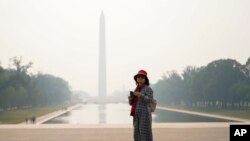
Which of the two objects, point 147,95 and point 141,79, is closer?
point 147,95

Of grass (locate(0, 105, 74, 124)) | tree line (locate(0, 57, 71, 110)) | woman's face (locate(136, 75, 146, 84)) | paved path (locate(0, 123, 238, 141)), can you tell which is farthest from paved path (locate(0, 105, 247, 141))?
tree line (locate(0, 57, 71, 110))

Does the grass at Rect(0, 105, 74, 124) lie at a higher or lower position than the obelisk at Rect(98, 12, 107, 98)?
lower

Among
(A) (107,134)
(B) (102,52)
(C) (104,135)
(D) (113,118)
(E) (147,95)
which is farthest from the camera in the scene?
(B) (102,52)

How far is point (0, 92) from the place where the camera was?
55781 millimetres

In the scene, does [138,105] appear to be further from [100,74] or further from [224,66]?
[100,74]

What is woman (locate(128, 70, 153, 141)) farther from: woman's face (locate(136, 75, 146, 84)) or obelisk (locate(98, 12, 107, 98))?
obelisk (locate(98, 12, 107, 98))

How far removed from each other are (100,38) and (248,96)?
6451cm

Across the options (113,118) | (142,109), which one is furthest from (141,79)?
(113,118)

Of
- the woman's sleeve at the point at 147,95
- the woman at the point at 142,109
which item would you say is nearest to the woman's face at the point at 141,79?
the woman at the point at 142,109

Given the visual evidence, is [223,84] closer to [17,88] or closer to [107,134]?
[17,88]

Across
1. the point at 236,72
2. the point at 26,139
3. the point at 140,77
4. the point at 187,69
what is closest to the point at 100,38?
the point at 187,69

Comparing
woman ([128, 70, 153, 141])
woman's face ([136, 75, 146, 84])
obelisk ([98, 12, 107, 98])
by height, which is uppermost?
obelisk ([98, 12, 107, 98])

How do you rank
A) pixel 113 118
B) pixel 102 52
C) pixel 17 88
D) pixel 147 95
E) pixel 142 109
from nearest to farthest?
pixel 147 95, pixel 142 109, pixel 113 118, pixel 17 88, pixel 102 52

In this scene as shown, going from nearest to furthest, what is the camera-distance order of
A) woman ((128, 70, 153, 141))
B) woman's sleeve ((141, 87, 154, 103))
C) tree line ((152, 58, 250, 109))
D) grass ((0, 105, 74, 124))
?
woman's sleeve ((141, 87, 154, 103)) → woman ((128, 70, 153, 141)) → grass ((0, 105, 74, 124)) → tree line ((152, 58, 250, 109))
